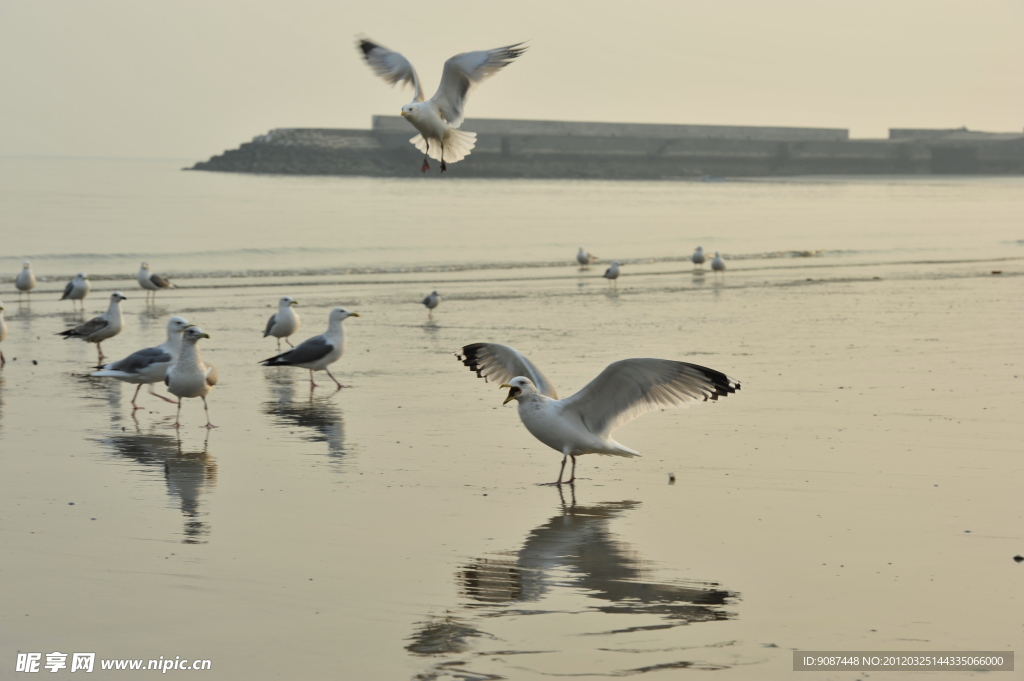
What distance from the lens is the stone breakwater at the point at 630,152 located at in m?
121

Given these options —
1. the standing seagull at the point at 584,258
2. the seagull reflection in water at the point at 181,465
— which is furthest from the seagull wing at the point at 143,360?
the standing seagull at the point at 584,258

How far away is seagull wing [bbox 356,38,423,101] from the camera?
11.6 meters

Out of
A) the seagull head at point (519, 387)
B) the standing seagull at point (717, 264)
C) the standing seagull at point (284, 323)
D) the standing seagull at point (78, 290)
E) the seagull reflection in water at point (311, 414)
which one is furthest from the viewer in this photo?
the standing seagull at point (717, 264)

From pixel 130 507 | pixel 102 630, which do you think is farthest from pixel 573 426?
pixel 102 630

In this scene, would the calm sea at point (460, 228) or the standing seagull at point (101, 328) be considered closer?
the standing seagull at point (101, 328)

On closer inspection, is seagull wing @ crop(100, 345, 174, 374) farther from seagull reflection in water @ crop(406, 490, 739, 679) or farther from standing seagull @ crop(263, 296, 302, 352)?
seagull reflection in water @ crop(406, 490, 739, 679)

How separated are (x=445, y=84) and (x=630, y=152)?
120m

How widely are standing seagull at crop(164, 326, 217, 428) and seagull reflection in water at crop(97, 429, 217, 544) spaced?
21.1 inches

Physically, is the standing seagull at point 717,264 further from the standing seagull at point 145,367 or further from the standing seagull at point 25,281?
the standing seagull at point 145,367

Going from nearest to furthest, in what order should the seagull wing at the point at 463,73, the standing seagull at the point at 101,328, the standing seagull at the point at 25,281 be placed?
the seagull wing at the point at 463,73 < the standing seagull at the point at 101,328 < the standing seagull at the point at 25,281

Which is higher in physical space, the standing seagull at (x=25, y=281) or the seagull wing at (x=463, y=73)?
the seagull wing at (x=463, y=73)

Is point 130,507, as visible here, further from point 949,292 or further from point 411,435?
point 949,292

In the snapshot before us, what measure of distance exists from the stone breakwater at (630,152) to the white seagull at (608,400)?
10832cm

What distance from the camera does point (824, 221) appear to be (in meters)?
55.6
